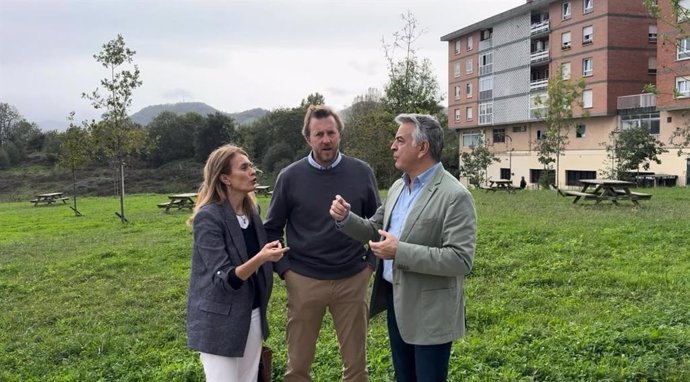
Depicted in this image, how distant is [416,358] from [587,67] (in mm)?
41351

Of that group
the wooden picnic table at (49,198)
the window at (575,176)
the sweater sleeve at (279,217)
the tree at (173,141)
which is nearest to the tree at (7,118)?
the tree at (173,141)

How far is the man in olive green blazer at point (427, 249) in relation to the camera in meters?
2.69

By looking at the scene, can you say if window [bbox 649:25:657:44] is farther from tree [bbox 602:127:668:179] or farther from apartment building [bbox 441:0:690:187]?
tree [bbox 602:127:668:179]

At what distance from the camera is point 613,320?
5266mm

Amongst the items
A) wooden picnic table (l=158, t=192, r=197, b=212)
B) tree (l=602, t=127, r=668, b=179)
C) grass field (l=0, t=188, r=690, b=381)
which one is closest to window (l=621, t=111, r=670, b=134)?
tree (l=602, t=127, r=668, b=179)

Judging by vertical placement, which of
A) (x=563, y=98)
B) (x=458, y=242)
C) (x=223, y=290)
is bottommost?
(x=223, y=290)

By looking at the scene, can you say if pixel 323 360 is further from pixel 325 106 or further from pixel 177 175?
pixel 177 175

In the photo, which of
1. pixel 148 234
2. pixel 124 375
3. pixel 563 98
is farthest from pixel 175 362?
pixel 563 98

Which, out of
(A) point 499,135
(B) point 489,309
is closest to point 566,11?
(A) point 499,135

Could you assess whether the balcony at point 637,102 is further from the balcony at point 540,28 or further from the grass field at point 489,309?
the grass field at point 489,309

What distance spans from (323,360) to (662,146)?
32850 millimetres

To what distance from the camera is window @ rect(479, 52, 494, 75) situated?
157ft

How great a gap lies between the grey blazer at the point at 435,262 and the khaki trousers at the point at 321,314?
72cm

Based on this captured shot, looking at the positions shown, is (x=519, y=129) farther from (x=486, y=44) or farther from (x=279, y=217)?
(x=279, y=217)
